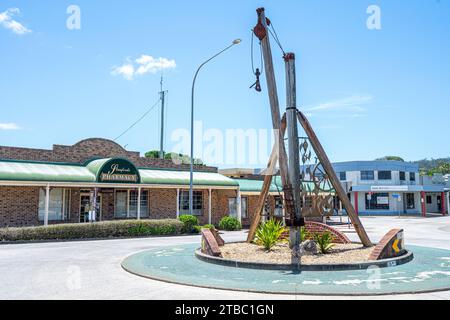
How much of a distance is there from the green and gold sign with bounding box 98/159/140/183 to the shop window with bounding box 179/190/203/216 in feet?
18.8

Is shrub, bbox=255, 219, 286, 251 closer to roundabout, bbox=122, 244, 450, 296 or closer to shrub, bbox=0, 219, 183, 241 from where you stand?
roundabout, bbox=122, 244, 450, 296

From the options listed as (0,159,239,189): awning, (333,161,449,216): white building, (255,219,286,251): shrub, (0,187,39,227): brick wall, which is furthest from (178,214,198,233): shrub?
(333,161,449,216): white building

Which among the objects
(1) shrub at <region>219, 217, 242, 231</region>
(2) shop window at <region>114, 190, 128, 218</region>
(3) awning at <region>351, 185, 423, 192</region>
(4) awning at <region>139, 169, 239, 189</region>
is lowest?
(1) shrub at <region>219, 217, 242, 231</region>

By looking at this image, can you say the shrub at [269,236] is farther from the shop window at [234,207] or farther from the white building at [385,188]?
the white building at [385,188]

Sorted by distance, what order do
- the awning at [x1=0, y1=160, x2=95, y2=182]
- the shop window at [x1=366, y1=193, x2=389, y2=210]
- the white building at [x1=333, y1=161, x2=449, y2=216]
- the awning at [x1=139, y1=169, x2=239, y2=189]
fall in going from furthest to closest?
the shop window at [x1=366, y1=193, x2=389, y2=210] → the white building at [x1=333, y1=161, x2=449, y2=216] → the awning at [x1=139, y1=169, x2=239, y2=189] → the awning at [x1=0, y1=160, x2=95, y2=182]

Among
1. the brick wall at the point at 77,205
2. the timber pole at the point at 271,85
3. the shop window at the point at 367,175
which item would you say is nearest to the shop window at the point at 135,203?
the brick wall at the point at 77,205

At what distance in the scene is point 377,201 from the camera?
5550 centimetres

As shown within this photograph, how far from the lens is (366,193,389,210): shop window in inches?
2175

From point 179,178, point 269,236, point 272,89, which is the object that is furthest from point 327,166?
point 179,178

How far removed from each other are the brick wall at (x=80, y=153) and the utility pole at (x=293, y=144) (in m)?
15.2

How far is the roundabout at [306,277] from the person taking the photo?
773cm

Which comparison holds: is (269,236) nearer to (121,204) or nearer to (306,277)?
(306,277)

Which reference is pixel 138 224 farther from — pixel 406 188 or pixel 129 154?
pixel 406 188

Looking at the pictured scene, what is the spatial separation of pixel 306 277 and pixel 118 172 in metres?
15.6
